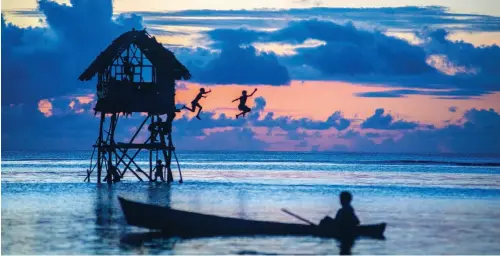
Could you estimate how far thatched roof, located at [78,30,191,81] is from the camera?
50.9 meters

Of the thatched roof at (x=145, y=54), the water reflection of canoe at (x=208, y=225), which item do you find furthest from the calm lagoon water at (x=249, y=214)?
the thatched roof at (x=145, y=54)

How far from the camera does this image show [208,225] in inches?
1150

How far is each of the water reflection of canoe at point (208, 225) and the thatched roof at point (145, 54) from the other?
22108mm

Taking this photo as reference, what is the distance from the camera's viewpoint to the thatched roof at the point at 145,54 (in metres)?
50.9

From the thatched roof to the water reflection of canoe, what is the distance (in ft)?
72.5

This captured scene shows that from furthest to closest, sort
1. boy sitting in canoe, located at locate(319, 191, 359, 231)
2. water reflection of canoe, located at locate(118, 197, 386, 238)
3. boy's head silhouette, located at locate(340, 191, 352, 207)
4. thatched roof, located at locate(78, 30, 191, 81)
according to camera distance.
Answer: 1. thatched roof, located at locate(78, 30, 191, 81)
2. water reflection of canoe, located at locate(118, 197, 386, 238)
3. boy sitting in canoe, located at locate(319, 191, 359, 231)
4. boy's head silhouette, located at locate(340, 191, 352, 207)

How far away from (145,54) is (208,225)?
23.1 m

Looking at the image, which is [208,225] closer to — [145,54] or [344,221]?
[344,221]

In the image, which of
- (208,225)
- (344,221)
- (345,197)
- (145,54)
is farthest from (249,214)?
(145,54)

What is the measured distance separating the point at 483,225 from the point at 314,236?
7659mm

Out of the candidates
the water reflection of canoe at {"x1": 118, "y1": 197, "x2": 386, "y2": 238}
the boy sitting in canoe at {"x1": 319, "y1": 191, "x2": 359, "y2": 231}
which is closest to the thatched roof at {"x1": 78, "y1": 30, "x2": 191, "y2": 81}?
the water reflection of canoe at {"x1": 118, "y1": 197, "x2": 386, "y2": 238}

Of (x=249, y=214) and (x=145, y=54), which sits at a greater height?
(x=145, y=54)

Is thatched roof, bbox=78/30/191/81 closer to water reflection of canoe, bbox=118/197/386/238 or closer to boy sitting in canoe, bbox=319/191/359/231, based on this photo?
water reflection of canoe, bbox=118/197/386/238

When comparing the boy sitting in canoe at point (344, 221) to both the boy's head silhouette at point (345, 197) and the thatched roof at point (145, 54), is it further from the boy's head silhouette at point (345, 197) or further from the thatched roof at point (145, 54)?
the thatched roof at point (145, 54)
